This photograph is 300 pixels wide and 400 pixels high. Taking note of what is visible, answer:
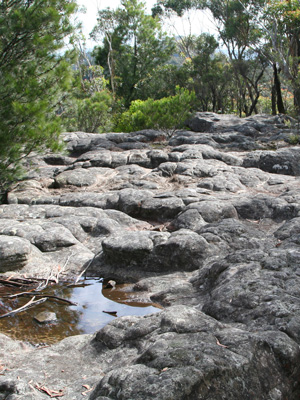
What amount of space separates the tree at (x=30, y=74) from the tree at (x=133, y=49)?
2158 centimetres

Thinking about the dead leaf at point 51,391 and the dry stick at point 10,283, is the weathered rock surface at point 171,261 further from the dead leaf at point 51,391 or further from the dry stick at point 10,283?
the dry stick at point 10,283

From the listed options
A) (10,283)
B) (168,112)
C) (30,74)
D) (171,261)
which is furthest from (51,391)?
(168,112)

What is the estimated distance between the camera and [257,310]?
297cm

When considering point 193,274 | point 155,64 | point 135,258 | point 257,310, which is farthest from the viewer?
point 155,64

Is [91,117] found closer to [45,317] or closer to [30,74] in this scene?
[30,74]

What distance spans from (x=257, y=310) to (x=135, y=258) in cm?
274

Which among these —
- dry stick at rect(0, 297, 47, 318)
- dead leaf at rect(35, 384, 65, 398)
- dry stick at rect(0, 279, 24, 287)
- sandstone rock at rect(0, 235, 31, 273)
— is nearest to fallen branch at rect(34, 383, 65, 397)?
dead leaf at rect(35, 384, 65, 398)

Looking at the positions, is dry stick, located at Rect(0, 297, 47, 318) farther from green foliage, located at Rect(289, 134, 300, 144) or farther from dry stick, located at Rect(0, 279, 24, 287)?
green foliage, located at Rect(289, 134, 300, 144)

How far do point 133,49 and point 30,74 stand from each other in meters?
24.5

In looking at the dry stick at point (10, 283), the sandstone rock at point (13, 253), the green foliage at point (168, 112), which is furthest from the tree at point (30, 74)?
the green foliage at point (168, 112)

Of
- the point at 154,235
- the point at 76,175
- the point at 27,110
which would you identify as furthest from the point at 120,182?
the point at 154,235

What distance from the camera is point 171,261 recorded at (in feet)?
17.7

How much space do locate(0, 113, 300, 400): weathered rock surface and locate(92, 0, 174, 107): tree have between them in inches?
725

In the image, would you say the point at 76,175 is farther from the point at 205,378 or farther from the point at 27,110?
the point at 205,378
